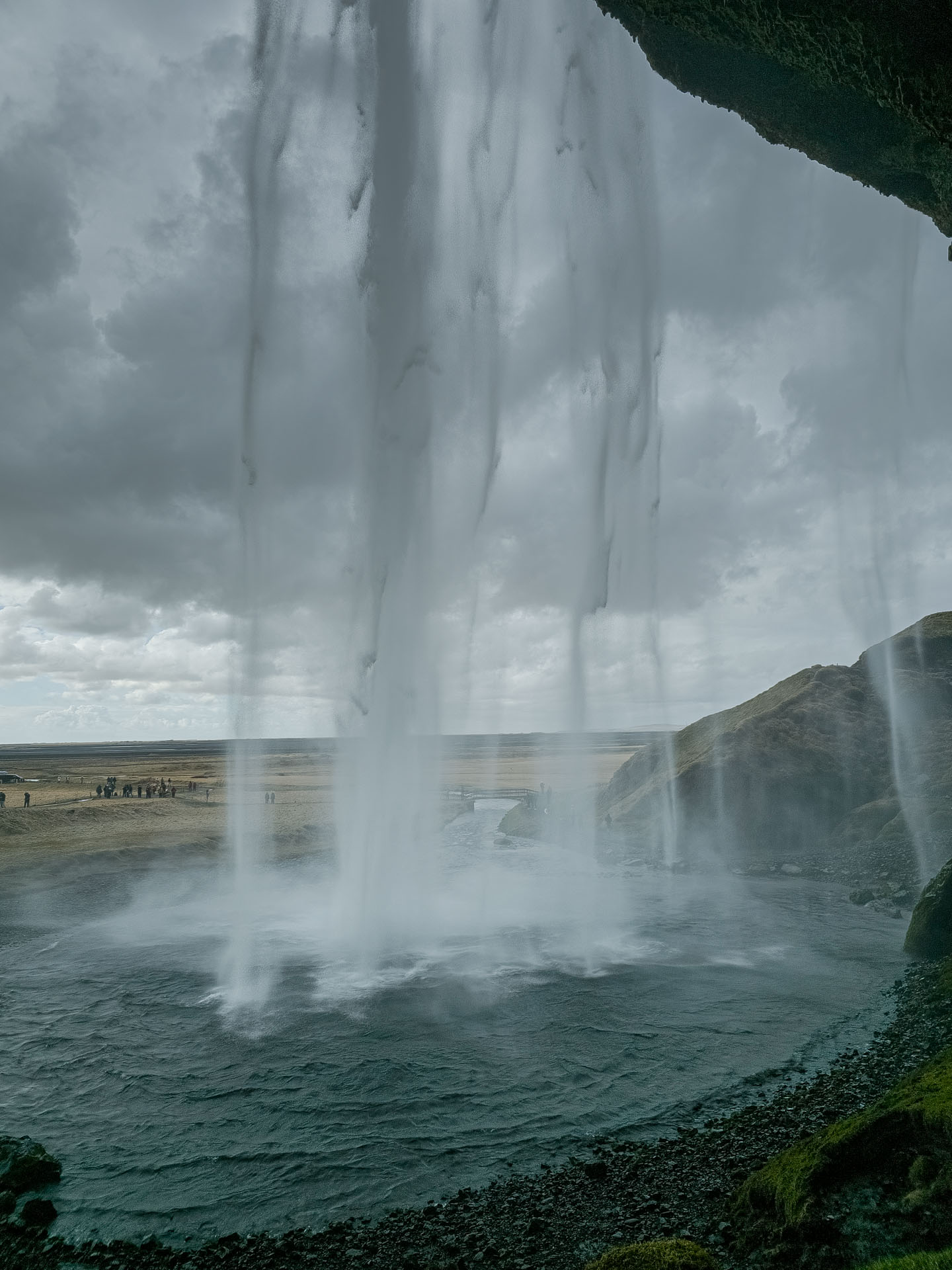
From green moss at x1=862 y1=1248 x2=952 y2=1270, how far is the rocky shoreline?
8.78 feet

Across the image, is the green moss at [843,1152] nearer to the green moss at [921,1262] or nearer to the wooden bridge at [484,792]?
the green moss at [921,1262]

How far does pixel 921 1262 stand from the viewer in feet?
25.2

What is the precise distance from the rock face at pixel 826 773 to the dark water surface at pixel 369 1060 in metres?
18.1

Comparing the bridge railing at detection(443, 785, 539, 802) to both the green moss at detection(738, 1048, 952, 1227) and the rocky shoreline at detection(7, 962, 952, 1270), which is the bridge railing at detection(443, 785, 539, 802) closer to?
the rocky shoreline at detection(7, 962, 952, 1270)

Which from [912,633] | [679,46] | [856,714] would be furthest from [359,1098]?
[912,633]

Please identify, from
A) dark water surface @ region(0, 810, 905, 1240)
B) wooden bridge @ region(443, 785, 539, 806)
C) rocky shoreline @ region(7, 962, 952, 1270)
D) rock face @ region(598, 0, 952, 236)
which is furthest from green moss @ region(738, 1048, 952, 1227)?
wooden bridge @ region(443, 785, 539, 806)

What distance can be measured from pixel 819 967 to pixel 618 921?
9.84 m

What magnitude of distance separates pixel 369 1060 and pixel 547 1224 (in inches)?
297

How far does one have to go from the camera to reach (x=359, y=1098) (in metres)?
16.1

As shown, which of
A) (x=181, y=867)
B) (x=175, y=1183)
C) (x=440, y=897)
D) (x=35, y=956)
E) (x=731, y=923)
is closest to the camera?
(x=175, y=1183)

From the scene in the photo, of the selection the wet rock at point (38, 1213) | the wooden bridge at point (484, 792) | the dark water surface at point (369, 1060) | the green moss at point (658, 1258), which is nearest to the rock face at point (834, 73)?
the green moss at point (658, 1258)

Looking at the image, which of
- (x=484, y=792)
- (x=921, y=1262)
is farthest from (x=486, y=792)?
(x=921, y=1262)

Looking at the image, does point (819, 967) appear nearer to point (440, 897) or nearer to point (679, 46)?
point (440, 897)

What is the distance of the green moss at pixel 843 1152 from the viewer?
34.8ft
